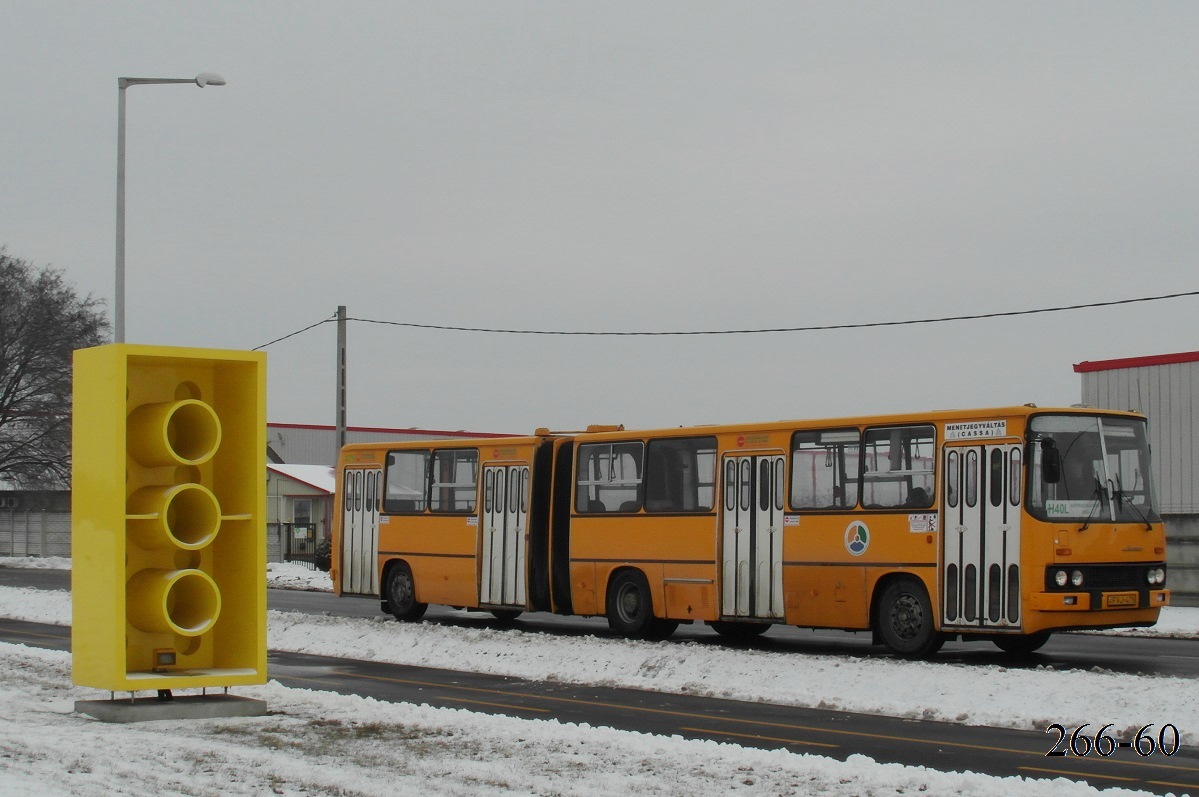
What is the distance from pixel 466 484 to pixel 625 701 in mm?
10571

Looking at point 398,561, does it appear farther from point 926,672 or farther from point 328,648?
point 926,672

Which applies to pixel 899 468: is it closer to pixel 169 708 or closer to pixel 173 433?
pixel 173 433

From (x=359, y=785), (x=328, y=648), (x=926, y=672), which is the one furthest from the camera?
(x=328, y=648)

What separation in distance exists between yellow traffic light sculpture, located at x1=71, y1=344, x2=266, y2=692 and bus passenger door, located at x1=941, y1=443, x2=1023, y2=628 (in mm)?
8957

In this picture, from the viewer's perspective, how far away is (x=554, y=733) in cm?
1218

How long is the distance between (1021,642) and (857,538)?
101 inches

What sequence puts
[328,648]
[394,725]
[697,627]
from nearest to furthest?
[394,725], [328,648], [697,627]

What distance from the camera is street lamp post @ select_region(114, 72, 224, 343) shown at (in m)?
25.2

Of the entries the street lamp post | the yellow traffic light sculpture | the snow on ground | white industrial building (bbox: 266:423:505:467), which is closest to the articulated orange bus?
the snow on ground

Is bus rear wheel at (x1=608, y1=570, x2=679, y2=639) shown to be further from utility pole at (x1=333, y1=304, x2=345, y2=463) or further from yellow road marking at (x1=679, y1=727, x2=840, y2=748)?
utility pole at (x1=333, y1=304, x2=345, y2=463)

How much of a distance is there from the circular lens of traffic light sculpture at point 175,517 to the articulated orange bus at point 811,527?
9337 millimetres

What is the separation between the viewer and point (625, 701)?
16.1 m

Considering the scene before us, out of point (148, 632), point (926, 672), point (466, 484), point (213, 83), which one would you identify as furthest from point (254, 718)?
point (213, 83)

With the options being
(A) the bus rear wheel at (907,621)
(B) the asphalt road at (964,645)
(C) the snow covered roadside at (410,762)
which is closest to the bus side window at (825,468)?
(A) the bus rear wheel at (907,621)
